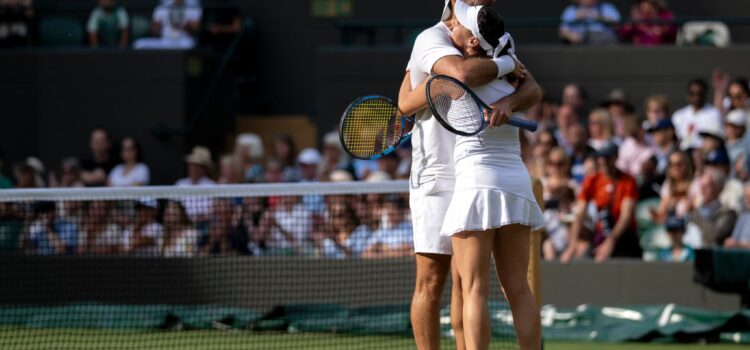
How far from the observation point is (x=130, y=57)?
14641 mm

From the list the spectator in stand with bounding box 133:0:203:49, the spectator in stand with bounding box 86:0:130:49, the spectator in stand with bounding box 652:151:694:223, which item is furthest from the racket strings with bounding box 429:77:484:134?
the spectator in stand with bounding box 86:0:130:49

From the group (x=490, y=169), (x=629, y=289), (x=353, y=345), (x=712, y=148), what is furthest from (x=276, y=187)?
(x=712, y=148)

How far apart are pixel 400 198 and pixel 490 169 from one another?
4.80m

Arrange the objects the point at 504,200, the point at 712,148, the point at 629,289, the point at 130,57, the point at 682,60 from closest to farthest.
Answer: the point at 504,200 → the point at 629,289 → the point at 712,148 → the point at 682,60 → the point at 130,57

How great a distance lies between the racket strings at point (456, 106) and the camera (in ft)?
19.0

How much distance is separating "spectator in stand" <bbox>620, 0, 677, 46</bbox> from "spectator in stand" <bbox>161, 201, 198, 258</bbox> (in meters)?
5.29

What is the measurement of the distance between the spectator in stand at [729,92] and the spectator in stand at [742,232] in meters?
1.91

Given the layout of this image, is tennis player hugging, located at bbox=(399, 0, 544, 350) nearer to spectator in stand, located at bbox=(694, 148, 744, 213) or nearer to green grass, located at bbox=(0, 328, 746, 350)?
green grass, located at bbox=(0, 328, 746, 350)

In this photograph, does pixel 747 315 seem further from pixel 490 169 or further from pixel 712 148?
pixel 490 169

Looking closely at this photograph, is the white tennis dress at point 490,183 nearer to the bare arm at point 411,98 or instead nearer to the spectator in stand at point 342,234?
the bare arm at point 411,98

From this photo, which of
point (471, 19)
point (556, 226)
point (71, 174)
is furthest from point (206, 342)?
point (471, 19)

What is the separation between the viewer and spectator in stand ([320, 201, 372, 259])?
412 inches

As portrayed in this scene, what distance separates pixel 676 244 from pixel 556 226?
953 millimetres

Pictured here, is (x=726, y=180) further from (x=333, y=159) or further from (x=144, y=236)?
(x=144, y=236)
